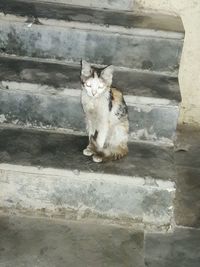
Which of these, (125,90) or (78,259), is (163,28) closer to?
(125,90)

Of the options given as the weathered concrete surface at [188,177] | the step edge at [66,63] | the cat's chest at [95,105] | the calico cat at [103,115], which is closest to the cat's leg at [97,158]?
the calico cat at [103,115]

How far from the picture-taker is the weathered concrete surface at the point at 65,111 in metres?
3.15

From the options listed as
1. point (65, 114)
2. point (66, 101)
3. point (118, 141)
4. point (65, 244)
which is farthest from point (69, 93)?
point (65, 244)

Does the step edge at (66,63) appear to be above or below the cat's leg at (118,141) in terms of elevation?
above

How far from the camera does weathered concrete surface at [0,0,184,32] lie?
11.5 ft

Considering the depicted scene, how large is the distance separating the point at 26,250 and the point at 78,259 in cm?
32

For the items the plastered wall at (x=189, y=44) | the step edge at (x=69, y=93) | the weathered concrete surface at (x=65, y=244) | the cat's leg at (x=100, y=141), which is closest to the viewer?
the weathered concrete surface at (x=65, y=244)

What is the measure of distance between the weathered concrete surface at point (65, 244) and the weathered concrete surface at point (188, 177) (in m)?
0.39

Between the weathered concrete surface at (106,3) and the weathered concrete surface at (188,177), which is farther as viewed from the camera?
the weathered concrete surface at (106,3)

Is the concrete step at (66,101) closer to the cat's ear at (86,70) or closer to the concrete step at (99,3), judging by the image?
the cat's ear at (86,70)

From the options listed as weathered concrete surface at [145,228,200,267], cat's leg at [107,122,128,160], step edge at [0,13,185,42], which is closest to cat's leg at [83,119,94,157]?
cat's leg at [107,122,128,160]

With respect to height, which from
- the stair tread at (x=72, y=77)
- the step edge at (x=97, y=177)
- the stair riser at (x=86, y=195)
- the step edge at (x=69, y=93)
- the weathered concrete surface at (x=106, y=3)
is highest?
the weathered concrete surface at (x=106, y=3)

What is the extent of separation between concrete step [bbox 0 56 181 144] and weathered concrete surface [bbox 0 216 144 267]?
77cm

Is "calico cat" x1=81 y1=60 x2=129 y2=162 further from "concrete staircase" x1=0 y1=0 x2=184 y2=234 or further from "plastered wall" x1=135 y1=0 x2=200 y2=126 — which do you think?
"plastered wall" x1=135 y1=0 x2=200 y2=126
